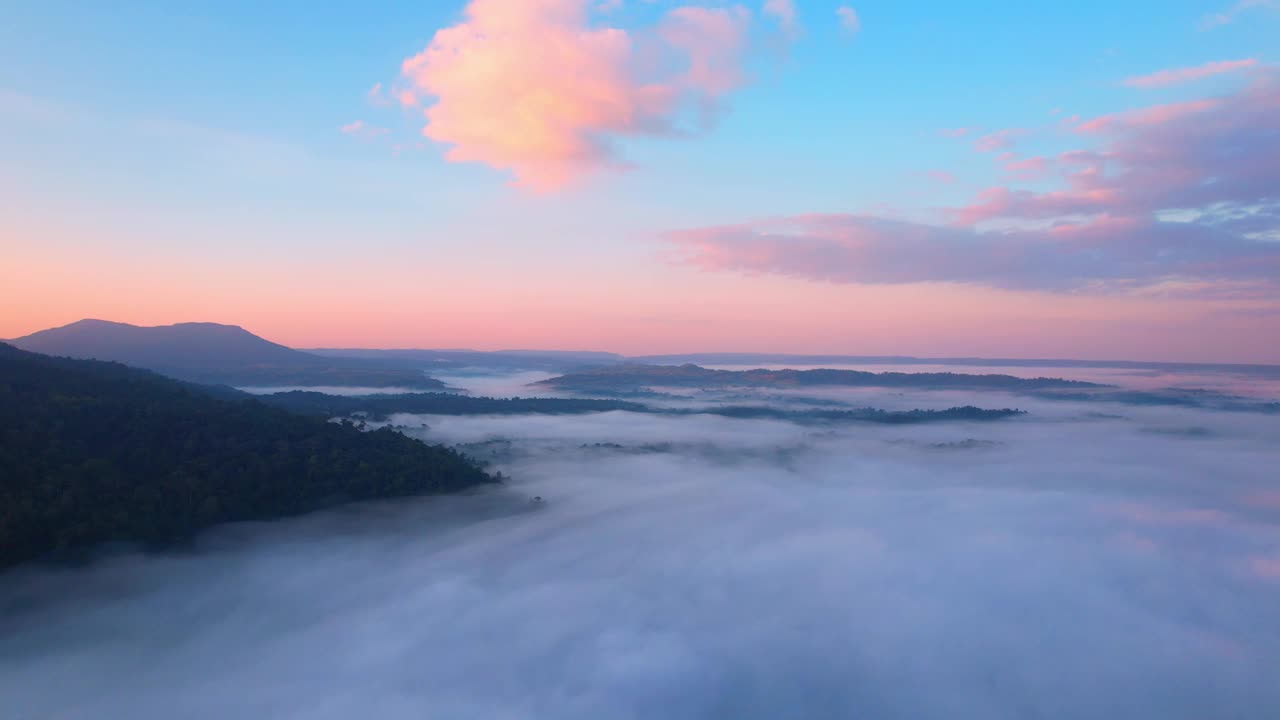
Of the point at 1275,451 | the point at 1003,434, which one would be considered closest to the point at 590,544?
the point at 1003,434

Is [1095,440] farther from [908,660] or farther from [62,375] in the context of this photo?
[62,375]

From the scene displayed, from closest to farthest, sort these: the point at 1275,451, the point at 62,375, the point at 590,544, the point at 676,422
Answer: the point at 62,375 → the point at 590,544 → the point at 1275,451 → the point at 676,422

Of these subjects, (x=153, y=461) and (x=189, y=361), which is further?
(x=189, y=361)

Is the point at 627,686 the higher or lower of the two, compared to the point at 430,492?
lower

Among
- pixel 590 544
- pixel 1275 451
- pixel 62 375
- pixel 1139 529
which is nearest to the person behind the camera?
pixel 62 375

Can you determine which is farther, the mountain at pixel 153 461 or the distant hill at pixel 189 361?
the distant hill at pixel 189 361

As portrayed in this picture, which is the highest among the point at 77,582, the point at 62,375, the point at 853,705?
the point at 62,375

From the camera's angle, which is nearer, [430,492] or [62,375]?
[62,375]

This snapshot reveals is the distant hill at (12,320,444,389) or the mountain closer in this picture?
the mountain
